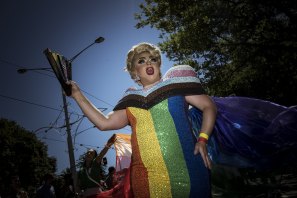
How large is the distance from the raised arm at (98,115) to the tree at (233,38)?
12.7 m

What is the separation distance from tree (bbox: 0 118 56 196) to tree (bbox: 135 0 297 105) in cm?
2892

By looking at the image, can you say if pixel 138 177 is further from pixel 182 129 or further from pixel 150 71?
pixel 150 71

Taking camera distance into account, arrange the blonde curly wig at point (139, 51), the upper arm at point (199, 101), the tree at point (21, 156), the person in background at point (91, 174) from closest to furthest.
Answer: the upper arm at point (199, 101) < the blonde curly wig at point (139, 51) < the person in background at point (91, 174) < the tree at point (21, 156)

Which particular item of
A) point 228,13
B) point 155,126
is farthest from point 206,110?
point 228,13

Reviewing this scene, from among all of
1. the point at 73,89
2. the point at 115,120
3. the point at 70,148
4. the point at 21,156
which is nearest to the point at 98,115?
the point at 115,120

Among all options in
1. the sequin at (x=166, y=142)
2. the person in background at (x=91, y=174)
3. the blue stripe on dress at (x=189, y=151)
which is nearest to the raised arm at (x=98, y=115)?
the sequin at (x=166, y=142)

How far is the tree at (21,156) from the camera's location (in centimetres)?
3788

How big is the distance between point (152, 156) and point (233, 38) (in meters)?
15.2

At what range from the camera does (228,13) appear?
49.2ft

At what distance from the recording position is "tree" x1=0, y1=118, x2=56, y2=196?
3788 cm

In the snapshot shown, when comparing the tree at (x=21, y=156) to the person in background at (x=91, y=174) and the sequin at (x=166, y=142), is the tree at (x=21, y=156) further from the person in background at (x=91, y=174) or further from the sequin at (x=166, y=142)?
the sequin at (x=166, y=142)

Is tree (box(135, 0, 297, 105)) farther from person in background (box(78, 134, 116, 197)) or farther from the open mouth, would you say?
the open mouth

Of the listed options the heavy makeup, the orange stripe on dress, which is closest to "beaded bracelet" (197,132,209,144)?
the orange stripe on dress


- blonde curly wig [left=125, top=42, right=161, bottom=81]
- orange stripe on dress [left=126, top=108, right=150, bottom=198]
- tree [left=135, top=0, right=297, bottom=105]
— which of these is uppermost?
tree [left=135, top=0, right=297, bottom=105]
